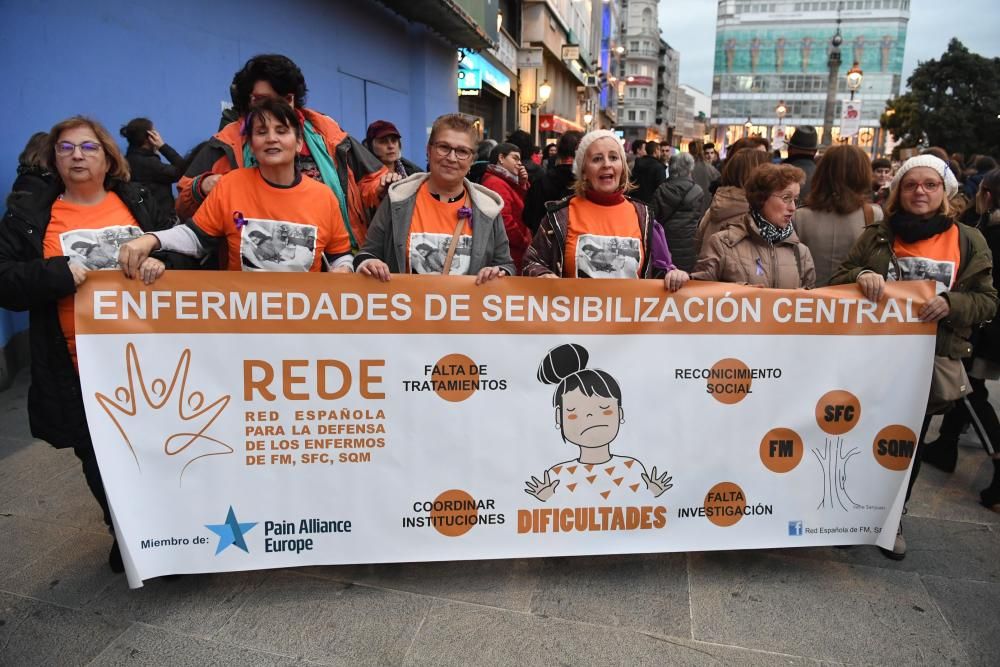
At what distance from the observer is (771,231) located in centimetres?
321

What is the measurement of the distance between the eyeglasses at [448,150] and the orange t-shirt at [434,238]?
189mm

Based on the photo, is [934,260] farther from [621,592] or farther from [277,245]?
[277,245]

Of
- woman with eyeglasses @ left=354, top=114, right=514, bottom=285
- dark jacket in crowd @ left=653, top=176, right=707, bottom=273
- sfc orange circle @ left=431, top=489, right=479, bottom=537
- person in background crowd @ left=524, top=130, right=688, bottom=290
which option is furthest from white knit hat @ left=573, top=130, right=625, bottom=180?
dark jacket in crowd @ left=653, top=176, right=707, bottom=273

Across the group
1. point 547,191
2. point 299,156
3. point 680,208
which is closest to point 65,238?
point 299,156

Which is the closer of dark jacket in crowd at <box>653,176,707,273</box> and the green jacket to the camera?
the green jacket

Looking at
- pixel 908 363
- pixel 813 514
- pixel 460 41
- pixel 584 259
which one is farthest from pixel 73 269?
pixel 460 41

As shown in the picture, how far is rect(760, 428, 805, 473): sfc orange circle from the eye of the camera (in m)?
2.88

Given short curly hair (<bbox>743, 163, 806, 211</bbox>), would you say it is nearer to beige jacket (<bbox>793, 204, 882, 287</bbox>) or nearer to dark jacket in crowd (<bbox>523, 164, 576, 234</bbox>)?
beige jacket (<bbox>793, 204, 882, 287</bbox>)

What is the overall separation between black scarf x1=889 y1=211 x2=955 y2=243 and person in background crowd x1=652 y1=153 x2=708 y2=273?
257 centimetres

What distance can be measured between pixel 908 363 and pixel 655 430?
1.12 m

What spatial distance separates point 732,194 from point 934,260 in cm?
164

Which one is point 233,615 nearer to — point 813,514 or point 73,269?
point 73,269

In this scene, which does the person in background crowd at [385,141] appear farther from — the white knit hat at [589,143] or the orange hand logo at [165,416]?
the orange hand logo at [165,416]

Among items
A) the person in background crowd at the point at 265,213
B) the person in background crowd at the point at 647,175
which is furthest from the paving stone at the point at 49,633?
the person in background crowd at the point at 647,175
